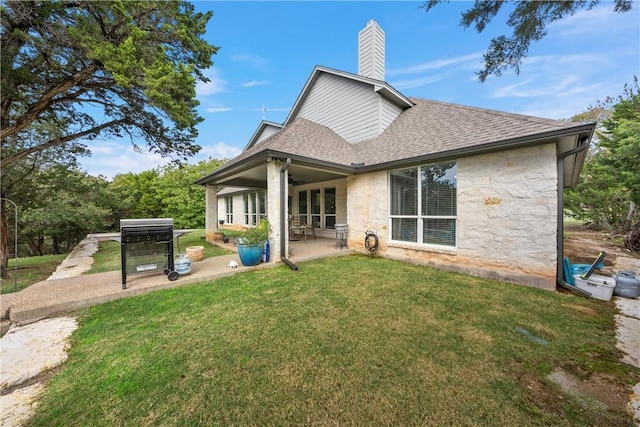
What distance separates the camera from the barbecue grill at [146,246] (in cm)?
436

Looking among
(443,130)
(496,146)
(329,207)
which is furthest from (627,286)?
(329,207)

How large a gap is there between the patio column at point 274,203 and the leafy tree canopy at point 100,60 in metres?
2.33

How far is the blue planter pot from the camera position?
5.86 meters

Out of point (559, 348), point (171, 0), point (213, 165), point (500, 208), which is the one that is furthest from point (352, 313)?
point (213, 165)

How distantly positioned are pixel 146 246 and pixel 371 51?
10.3 metres

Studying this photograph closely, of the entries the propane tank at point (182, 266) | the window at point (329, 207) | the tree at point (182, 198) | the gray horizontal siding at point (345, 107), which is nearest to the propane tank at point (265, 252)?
the propane tank at point (182, 266)

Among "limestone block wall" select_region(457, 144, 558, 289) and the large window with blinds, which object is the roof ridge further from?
the large window with blinds

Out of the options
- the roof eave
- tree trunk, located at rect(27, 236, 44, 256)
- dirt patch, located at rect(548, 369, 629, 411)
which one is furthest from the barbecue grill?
tree trunk, located at rect(27, 236, 44, 256)

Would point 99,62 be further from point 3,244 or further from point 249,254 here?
point 3,244

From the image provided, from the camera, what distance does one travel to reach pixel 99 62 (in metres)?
5.13

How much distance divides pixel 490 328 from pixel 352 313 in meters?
1.82

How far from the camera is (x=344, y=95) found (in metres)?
9.64

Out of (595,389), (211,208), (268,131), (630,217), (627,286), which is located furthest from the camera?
(268,131)

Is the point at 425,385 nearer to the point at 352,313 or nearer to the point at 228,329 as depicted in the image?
the point at 352,313
